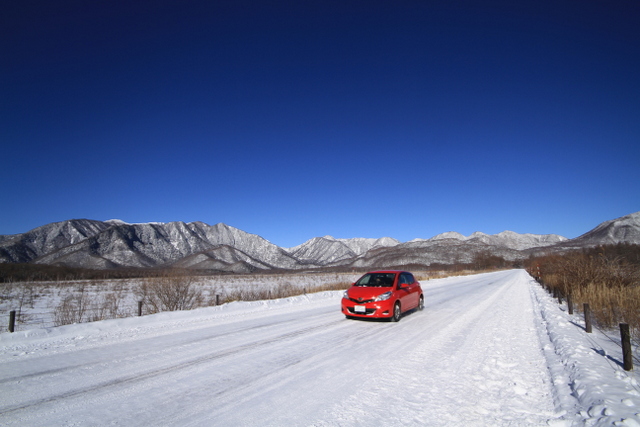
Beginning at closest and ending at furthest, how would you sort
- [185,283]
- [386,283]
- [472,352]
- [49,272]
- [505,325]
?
[472,352]
[505,325]
[386,283]
[185,283]
[49,272]

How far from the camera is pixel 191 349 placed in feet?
25.1

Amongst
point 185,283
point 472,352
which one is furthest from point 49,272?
point 472,352

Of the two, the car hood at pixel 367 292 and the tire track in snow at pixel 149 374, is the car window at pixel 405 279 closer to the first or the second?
the car hood at pixel 367 292

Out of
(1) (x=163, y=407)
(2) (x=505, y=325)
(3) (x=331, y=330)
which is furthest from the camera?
(2) (x=505, y=325)

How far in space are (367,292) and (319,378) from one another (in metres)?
6.02

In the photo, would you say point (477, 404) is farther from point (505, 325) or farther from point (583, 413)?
point (505, 325)

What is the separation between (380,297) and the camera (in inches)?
432

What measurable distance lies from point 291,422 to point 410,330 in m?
6.63

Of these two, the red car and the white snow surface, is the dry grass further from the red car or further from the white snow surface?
the red car

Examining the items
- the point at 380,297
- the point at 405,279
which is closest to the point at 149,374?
the point at 380,297

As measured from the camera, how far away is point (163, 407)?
446 centimetres

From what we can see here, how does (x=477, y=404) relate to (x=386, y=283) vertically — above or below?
below

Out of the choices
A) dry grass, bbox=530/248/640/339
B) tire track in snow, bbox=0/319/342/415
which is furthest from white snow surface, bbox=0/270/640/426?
dry grass, bbox=530/248/640/339

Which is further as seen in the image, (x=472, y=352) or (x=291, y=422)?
(x=472, y=352)
